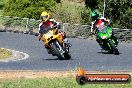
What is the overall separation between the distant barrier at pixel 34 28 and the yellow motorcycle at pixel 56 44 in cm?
1415

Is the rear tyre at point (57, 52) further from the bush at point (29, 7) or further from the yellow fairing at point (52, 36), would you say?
the bush at point (29, 7)

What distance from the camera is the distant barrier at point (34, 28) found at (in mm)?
Answer: 35688

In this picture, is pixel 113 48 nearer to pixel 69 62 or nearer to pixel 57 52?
pixel 57 52

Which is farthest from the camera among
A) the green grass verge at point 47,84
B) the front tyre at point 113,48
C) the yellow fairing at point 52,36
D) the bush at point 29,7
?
→ the bush at point 29,7

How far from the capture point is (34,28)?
4134 centimetres

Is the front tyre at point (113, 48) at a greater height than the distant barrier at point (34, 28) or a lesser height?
greater

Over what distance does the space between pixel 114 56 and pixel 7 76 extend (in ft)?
30.2

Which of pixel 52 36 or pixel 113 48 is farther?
pixel 113 48

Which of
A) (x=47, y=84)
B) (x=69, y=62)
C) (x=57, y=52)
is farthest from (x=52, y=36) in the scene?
(x=47, y=84)

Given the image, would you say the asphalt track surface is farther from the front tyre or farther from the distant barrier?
the distant barrier

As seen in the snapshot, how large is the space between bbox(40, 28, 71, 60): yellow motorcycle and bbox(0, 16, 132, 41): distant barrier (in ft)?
46.4

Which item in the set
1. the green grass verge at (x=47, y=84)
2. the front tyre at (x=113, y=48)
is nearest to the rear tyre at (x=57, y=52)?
the front tyre at (x=113, y=48)

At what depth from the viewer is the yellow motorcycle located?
70.8 feet

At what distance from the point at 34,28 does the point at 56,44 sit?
19.7 meters
